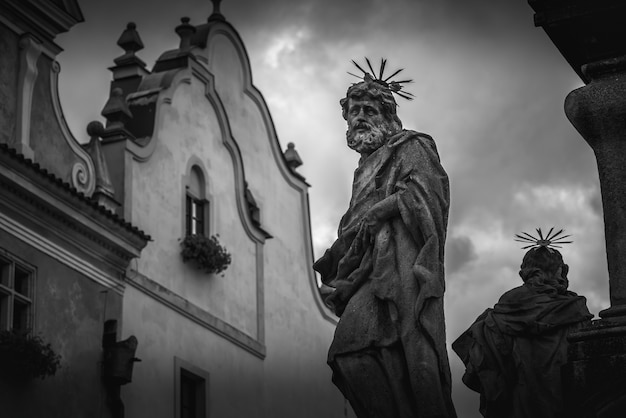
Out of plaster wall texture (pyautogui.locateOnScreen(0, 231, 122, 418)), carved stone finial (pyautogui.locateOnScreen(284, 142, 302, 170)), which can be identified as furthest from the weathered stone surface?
carved stone finial (pyautogui.locateOnScreen(284, 142, 302, 170))

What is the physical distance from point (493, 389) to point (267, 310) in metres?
18.6

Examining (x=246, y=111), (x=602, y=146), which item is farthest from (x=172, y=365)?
(x=602, y=146)

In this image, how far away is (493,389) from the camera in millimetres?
9742

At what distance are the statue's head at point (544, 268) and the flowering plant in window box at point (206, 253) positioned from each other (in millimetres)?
15334

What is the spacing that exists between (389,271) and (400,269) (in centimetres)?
6

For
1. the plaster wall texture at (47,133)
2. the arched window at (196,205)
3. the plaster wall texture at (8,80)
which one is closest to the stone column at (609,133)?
the plaster wall texture at (8,80)

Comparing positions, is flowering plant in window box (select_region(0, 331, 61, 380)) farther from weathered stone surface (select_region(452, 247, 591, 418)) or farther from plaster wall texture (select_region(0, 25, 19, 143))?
weathered stone surface (select_region(452, 247, 591, 418))

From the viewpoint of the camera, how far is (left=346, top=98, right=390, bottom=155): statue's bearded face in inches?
403

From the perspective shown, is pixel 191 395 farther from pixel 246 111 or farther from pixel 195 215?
pixel 246 111

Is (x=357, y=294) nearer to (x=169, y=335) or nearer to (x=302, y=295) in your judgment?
(x=169, y=335)

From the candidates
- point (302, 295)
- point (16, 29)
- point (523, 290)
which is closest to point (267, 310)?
point (302, 295)

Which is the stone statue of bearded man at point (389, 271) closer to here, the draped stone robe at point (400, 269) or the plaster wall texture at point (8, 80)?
the draped stone robe at point (400, 269)

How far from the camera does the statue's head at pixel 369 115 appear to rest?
10.2 meters

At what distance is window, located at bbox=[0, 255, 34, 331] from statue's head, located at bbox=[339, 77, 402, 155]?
1108 cm
